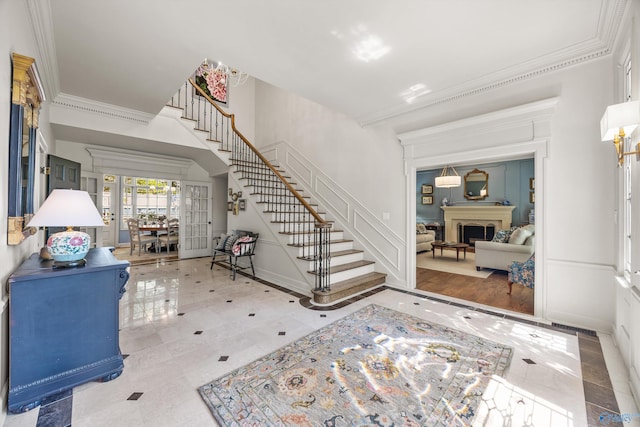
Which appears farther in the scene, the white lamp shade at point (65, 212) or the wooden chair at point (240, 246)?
the wooden chair at point (240, 246)

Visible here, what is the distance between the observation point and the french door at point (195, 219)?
710cm

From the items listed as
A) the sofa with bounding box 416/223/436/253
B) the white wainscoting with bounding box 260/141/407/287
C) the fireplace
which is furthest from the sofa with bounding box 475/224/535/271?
the fireplace

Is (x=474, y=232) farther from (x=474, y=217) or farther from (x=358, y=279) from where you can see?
(x=358, y=279)

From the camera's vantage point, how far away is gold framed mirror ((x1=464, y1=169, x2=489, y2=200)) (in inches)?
351

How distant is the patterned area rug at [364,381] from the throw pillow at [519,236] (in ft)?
11.5

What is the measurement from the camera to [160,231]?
8094 millimetres

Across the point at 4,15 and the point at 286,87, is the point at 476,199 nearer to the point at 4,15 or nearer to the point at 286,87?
the point at 286,87

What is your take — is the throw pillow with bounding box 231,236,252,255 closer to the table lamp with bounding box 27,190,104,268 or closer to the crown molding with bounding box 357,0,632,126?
the table lamp with bounding box 27,190,104,268

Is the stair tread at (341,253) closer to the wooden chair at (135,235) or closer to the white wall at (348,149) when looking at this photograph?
the white wall at (348,149)

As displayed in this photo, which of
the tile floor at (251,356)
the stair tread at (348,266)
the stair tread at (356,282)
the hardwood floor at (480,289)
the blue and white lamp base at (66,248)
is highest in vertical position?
the blue and white lamp base at (66,248)

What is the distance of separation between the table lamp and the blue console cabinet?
0.10 meters

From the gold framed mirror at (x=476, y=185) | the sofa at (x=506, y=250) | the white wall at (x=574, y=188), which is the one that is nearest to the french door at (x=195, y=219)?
the white wall at (x=574, y=188)

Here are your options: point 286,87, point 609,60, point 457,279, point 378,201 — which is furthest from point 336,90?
point 457,279

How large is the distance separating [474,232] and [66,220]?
33.8ft
